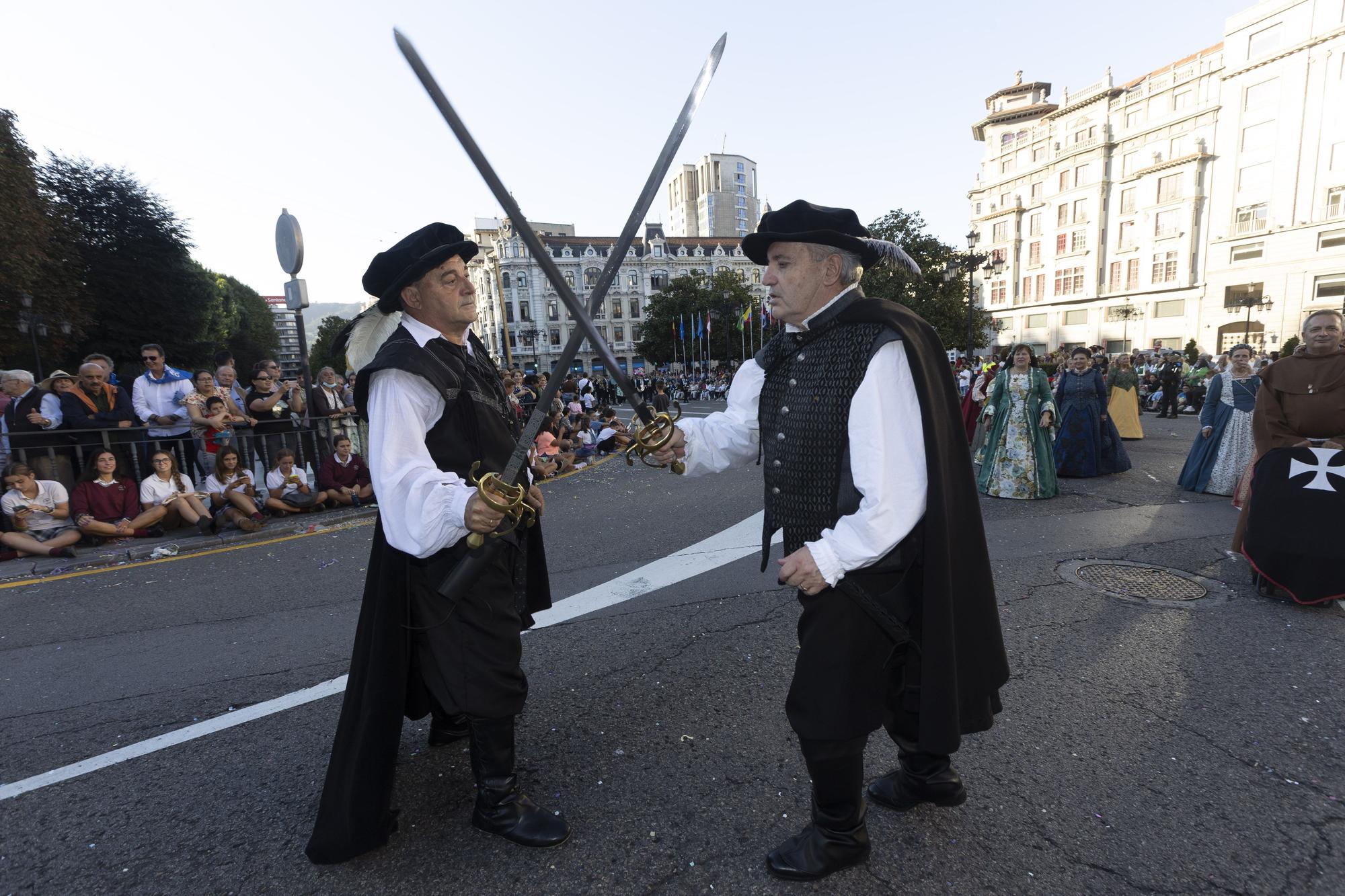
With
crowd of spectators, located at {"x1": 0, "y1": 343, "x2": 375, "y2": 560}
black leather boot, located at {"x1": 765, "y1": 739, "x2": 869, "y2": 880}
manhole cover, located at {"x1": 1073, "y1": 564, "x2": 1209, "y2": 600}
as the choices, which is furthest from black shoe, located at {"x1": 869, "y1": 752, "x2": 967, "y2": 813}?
crowd of spectators, located at {"x1": 0, "y1": 343, "x2": 375, "y2": 560}

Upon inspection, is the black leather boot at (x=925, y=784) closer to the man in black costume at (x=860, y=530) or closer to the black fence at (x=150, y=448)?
the man in black costume at (x=860, y=530)

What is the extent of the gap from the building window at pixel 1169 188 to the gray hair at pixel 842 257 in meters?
58.7

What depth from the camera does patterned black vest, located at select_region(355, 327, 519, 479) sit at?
2.09m

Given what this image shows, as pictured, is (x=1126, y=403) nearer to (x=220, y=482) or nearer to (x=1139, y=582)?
(x=1139, y=582)

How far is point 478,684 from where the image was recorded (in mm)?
2182

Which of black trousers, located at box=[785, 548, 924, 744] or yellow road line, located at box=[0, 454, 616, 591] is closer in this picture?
black trousers, located at box=[785, 548, 924, 744]

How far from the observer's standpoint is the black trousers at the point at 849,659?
195 cm

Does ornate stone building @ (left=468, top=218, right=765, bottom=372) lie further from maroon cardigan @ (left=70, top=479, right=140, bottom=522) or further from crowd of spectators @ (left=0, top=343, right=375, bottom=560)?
maroon cardigan @ (left=70, top=479, right=140, bottom=522)

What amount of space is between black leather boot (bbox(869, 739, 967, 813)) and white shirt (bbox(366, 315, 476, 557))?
5.81 feet

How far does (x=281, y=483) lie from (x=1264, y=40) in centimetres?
5695

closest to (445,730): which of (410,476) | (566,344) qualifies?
(410,476)

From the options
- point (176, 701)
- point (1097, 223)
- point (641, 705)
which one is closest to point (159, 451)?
point (176, 701)

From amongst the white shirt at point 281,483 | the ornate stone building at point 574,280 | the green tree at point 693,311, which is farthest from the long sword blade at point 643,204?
the ornate stone building at point 574,280

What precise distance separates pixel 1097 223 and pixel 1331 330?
58.5m
